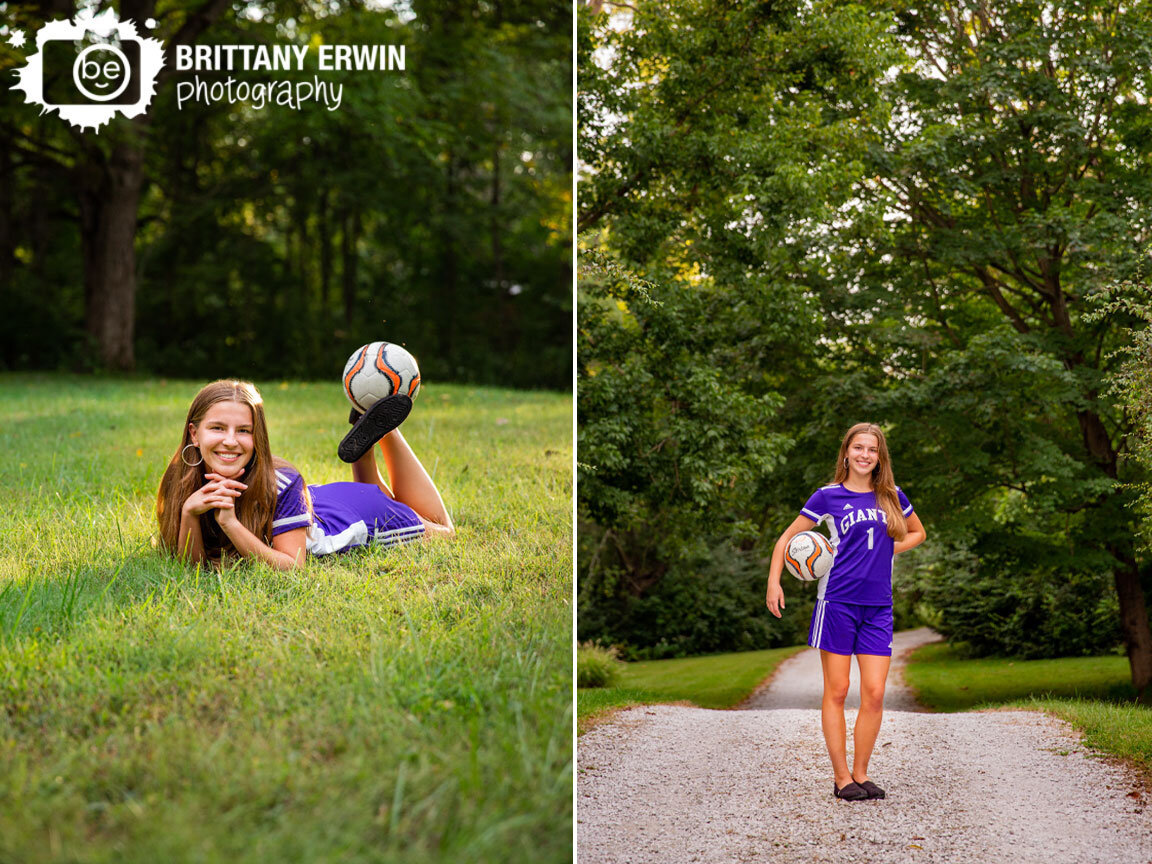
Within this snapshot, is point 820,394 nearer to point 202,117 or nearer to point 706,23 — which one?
point 706,23

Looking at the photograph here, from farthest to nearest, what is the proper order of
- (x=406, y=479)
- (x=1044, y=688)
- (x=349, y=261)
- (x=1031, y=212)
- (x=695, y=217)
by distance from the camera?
(x=349, y=261) < (x=1044, y=688) < (x=1031, y=212) < (x=695, y=217) < (x=406, y=479)

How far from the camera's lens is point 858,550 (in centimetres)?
381

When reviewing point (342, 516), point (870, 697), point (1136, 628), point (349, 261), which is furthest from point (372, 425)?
point (349, 261)

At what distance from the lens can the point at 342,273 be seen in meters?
18.0

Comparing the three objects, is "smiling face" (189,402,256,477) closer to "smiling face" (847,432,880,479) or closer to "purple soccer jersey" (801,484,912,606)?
"purple soccer jersey" (801,484,912,606)

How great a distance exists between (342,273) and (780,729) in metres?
14.4

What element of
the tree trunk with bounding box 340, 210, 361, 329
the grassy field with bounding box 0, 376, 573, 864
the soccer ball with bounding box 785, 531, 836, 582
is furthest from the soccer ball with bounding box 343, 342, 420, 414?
the tree trunk with bounding box 340, 210, 361, 329

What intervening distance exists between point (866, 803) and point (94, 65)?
5.77 m

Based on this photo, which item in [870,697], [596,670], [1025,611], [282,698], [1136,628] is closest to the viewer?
[282,698]

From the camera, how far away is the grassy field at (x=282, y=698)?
1.97m

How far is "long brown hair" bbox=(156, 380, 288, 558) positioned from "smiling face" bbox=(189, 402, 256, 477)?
22 millimetres

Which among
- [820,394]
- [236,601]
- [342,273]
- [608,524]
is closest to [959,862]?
[236,601]

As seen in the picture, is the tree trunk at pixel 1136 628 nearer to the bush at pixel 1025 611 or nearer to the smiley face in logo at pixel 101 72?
the bush at pixel 1025 611

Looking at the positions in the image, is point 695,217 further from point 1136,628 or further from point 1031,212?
point 1136,628
